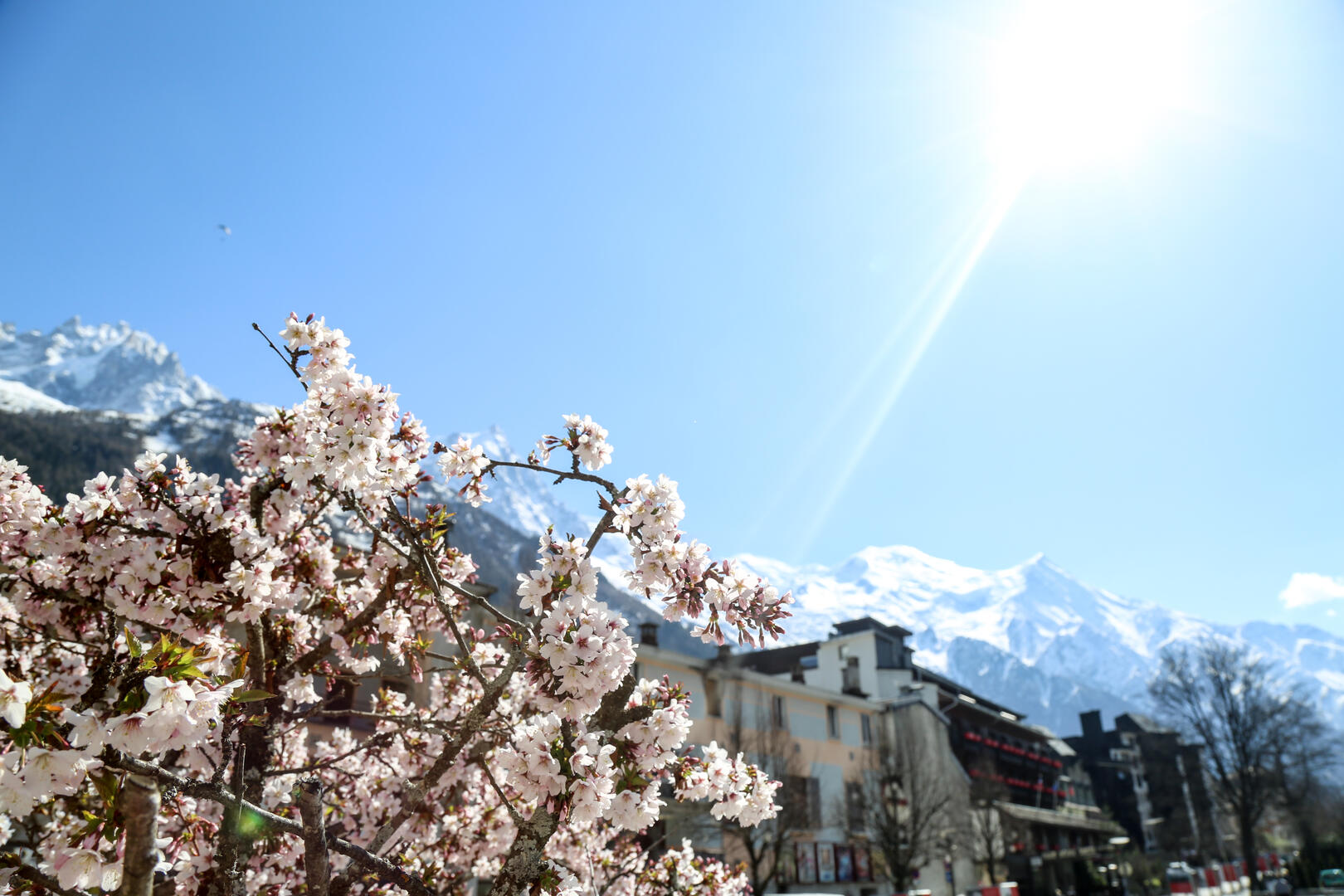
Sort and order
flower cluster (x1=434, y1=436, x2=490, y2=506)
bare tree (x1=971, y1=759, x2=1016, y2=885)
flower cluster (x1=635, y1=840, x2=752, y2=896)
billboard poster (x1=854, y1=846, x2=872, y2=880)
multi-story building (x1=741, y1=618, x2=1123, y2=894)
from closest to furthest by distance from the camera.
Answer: flower cluster (x1=434, y1=436, x2=490, y2=506)
flower cluster (x1=635, y1=840, x2=752, y2=896)
billboard poster (x1=854, y1=846, x2=872, y2=880)
bare tree (x1=971, y1=759, x2=1016, y2=885)
multi-story building (x1=741, y1=618, x2=1123, y2=894)

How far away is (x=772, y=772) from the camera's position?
32.3 metres

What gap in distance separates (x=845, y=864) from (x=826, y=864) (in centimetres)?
156

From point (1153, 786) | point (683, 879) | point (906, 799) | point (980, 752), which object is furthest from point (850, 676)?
point (1153, 786)

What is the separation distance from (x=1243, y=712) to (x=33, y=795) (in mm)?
58351

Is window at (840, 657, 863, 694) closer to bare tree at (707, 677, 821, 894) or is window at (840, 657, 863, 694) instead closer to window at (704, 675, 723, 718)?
bare tree at (707, 677, 821, 894)

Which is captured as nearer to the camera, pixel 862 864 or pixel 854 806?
pixel 862 864

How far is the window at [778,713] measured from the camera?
36.3m

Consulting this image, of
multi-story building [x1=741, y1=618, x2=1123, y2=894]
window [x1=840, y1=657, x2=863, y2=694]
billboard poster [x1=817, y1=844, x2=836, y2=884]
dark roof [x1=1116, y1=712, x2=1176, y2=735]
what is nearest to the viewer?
billboard poster [x1=817, y1=844, x2=836, y2=884]

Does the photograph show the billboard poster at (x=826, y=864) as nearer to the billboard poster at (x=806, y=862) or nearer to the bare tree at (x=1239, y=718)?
the billboard poster at (x=806, y=862)

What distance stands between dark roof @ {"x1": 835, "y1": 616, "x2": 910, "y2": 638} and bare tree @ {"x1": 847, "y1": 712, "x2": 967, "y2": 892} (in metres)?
8.56

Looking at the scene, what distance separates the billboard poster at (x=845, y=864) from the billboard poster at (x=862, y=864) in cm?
41

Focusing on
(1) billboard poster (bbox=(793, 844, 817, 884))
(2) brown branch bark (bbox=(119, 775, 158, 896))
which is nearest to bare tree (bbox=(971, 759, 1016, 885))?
(1) billboard poster (bbox=(793, 844, 817, 884))

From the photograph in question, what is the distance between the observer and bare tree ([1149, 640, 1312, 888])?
149ft

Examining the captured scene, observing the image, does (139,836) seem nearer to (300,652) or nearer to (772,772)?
(300,652)
